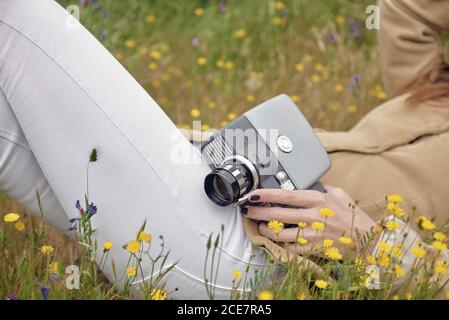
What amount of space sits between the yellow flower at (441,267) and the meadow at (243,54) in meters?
1.22

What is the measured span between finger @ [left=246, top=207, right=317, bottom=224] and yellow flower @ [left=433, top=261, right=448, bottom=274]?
269 mm

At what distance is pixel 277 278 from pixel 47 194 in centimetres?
55

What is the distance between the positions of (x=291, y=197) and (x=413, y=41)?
716 millimetres

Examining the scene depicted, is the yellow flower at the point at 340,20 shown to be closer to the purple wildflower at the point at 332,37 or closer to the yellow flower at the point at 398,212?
the purple wildflower at the point at 332,37

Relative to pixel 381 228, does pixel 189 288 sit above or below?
below

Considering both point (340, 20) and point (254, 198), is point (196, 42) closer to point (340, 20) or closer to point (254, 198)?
point (340, 20)

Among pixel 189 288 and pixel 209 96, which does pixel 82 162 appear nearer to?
pixel 189 288

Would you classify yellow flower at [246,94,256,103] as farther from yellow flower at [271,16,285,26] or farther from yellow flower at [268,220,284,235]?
yellow flower at [268,220,284,235]

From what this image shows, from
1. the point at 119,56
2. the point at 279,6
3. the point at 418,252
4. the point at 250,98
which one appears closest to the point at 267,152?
the point at 418,252

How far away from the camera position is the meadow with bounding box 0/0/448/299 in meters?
2.87

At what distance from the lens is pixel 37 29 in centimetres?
143

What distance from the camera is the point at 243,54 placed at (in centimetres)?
321

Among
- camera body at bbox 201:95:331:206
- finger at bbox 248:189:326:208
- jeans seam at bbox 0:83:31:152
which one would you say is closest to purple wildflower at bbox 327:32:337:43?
camera body at bbox 201:95:331:206
